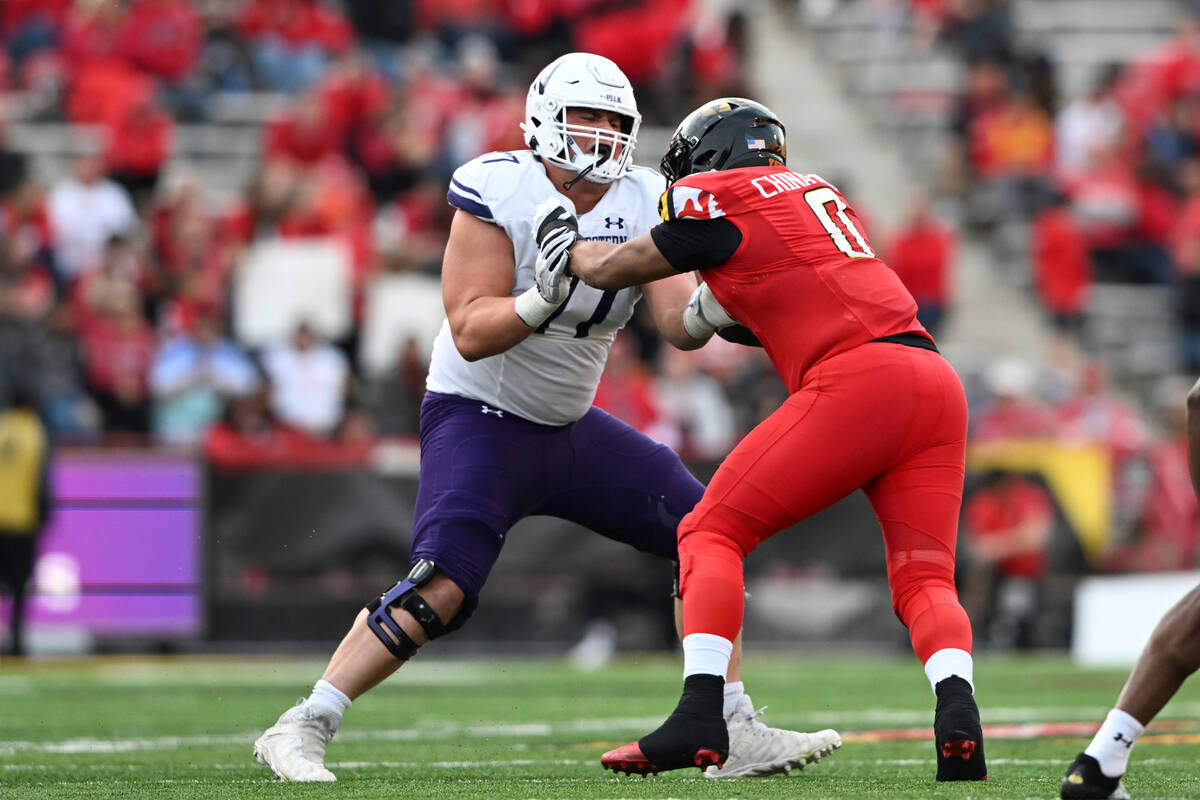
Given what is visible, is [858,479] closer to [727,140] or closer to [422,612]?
[727,140]

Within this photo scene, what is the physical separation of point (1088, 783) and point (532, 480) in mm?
1926

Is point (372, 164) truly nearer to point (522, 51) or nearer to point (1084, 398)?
point (522, 51)

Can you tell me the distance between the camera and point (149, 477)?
12.4 metres

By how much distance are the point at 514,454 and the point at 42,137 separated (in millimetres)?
10520

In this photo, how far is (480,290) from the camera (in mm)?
5621

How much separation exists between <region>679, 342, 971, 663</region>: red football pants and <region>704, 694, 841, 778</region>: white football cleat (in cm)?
52

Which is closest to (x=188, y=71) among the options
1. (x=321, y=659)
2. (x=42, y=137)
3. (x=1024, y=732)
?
(x=42, y=137)

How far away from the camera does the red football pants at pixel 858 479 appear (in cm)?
504

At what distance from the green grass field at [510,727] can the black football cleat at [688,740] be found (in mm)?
90

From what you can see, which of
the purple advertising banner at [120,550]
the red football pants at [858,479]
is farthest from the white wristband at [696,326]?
the purple advertising banner at [120,550]

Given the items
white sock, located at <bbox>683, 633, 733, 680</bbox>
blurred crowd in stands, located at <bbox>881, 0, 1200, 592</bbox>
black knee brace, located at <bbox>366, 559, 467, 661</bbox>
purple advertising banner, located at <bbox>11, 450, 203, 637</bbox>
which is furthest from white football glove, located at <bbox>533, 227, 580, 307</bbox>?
blurred crowd in stands, located at <bbox>881, 0, 1200, 592</bbox>

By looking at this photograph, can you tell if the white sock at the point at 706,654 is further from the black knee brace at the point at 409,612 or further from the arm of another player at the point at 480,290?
the arm of another player at the point at 480,290

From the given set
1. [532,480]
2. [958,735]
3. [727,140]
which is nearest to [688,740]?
[958,735]

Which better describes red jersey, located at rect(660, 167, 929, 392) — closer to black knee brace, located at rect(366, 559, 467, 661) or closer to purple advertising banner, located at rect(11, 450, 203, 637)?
black knee brace, located at rect(366, 559, 467, 661)
